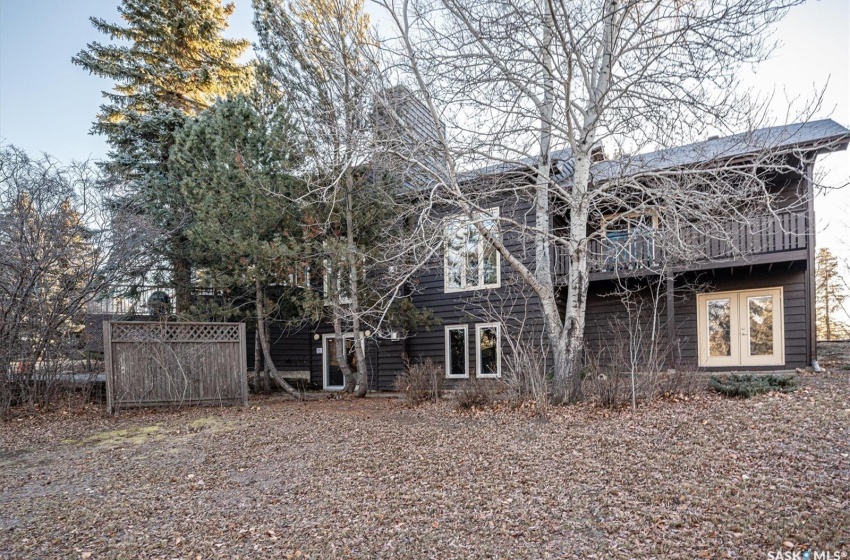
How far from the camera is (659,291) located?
11.9 m

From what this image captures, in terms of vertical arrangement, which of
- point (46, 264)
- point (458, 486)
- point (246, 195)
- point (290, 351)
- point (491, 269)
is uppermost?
point (246, 195)

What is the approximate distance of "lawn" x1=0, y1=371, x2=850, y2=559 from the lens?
339 centimetres

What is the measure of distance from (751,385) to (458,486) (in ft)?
17.9

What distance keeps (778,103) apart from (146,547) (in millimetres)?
8278

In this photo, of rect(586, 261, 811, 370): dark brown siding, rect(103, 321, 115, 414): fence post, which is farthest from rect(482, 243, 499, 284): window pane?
rect(103, 321, 115, 414): fence post

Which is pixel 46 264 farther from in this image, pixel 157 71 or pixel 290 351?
pixel 157 71

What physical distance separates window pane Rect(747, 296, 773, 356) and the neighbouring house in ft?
0.06

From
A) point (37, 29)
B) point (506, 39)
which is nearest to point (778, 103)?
point (506, 39)

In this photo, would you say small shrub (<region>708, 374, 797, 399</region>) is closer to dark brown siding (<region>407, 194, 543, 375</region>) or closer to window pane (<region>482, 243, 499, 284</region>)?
dark brown siding (<region>407, 194, 543, 375</region>)

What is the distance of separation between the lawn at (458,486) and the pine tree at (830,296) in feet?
50.8

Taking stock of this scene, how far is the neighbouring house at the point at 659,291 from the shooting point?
955 centimetres

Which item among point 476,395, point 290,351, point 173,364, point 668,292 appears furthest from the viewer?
point 290,351

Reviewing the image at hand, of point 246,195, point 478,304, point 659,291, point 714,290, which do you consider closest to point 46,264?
point 246,195

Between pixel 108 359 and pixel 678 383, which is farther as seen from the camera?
pixel 108 359
